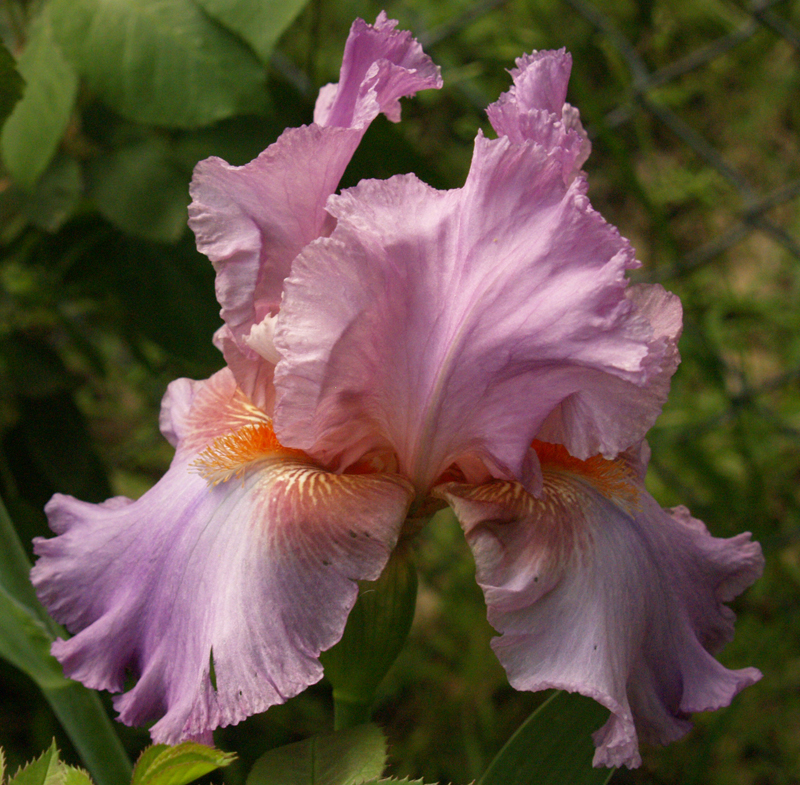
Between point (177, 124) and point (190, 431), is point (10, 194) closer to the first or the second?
point (177, 124)

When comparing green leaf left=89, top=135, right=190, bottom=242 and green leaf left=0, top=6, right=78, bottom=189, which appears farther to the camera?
green leaf left=89, top=135, right=190, bottom=242

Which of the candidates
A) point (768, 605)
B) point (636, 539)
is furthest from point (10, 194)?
point (768, 605)

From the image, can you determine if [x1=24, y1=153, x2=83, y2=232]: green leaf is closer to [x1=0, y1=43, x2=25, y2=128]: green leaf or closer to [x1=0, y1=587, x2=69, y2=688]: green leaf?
[x1=0, y1=43, x2=25, y2=128]: green leaf

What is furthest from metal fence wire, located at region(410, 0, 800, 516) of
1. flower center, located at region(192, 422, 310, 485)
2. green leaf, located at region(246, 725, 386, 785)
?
green leaf, located at region(246, 725, 386, 785)

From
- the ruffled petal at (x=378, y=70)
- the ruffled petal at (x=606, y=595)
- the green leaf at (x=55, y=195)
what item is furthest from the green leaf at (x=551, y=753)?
the green leaf at (x=55, y=195)

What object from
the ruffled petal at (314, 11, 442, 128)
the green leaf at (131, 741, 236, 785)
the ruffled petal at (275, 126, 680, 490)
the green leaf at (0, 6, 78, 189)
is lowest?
the green leaf at (131, 741, 236, 785)

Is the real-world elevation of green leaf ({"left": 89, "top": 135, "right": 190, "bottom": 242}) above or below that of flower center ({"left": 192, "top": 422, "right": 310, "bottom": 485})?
above

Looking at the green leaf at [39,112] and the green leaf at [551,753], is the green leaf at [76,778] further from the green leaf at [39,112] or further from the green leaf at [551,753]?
the green leaf at [39,112]
